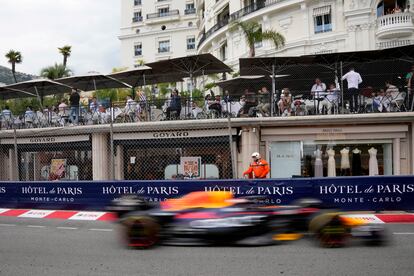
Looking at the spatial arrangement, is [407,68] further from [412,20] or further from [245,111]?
[245,111]

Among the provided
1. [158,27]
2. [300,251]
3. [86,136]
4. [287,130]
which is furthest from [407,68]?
[158,27]

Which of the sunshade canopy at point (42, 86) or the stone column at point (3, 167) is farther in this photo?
the stone column at point (3, 167)

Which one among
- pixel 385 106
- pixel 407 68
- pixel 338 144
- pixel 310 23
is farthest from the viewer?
pixel 310 23

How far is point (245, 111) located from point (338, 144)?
13.5 ft

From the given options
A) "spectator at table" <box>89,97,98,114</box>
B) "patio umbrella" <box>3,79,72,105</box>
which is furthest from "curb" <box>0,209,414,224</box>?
"patio umbrella" <box>3,79,72,105</box>

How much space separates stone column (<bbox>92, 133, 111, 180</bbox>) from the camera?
63.9 feet

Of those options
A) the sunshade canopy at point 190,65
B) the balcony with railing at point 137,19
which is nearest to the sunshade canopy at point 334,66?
the sunshade canopy at point 190,65

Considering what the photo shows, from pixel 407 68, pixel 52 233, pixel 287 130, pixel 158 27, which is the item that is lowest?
pixel 52 233

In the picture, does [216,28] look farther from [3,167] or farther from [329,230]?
[329,230]

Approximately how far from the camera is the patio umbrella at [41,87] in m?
21.2

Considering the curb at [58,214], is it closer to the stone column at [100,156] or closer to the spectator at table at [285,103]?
the stone column at [100,156]

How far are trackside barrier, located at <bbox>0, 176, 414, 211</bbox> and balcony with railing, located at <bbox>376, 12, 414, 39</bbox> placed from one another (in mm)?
19035

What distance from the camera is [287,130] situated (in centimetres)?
1827

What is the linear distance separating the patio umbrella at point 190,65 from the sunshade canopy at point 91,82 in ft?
8.74
